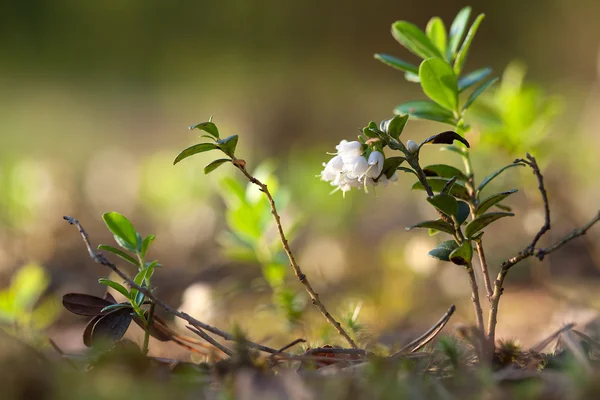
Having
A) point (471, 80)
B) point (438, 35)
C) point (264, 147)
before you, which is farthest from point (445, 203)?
point (264, 147)

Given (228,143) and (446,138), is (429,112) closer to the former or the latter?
(446,138)

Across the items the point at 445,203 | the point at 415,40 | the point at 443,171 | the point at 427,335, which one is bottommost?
the point at 427,335

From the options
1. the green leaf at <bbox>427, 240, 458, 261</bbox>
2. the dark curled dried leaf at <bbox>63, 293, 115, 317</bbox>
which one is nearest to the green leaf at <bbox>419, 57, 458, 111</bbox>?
the green leaf at <bbox>427, 240, 458, 261</bbox>

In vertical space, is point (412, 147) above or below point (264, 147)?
below

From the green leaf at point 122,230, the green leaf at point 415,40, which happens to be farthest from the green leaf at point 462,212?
the green leaf at point 122,230

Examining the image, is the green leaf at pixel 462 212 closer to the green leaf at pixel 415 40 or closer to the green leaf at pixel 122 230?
the green leaf at pixel 415 40

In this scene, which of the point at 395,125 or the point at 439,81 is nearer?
the point at 395,125

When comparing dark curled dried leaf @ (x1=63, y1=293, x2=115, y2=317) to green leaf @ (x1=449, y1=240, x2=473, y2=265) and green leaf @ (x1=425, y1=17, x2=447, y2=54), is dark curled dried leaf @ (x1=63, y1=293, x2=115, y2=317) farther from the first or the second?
green leaf @ (x1=425, y1=17, x2=447, y2=54)
